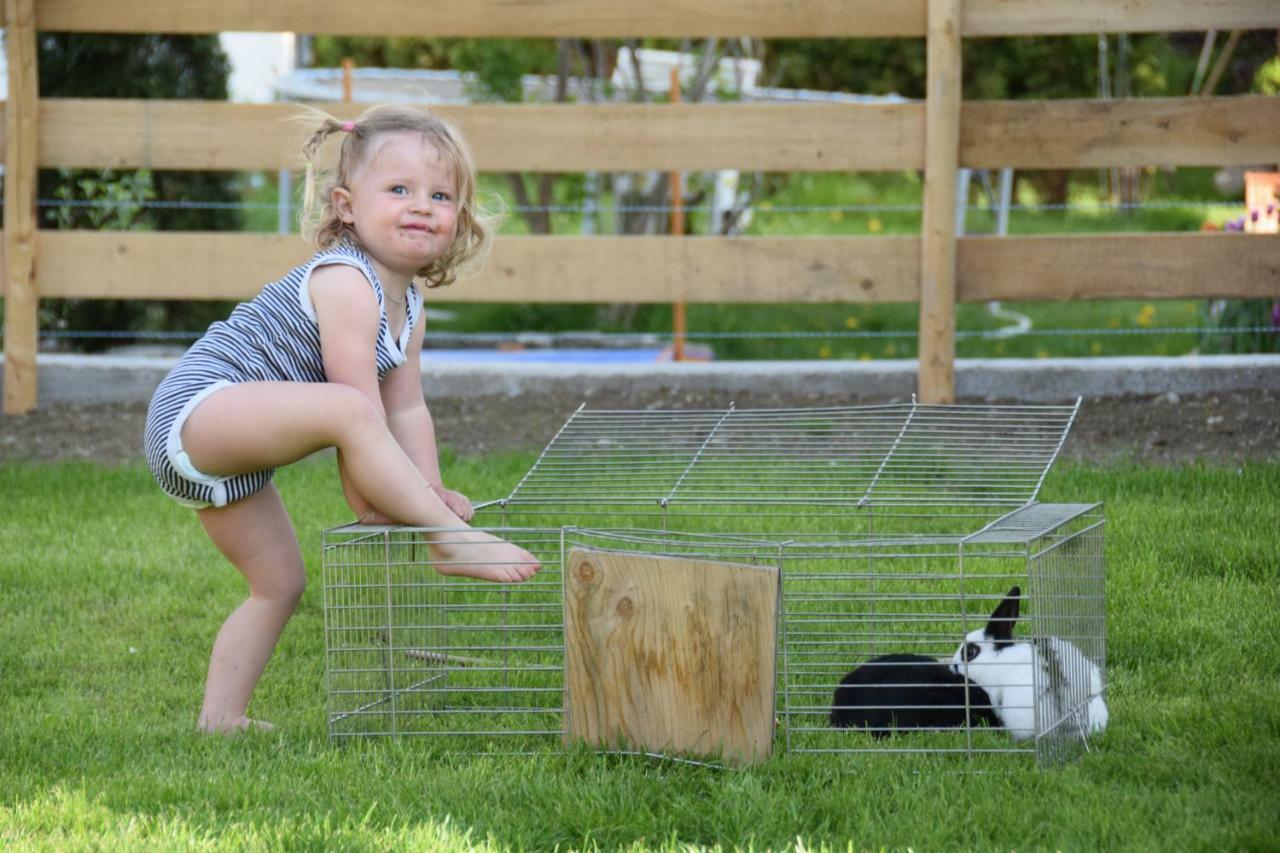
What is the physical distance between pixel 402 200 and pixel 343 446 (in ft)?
1.76

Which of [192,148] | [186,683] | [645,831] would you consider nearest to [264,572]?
[186,683]

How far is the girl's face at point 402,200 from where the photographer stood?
2889mm

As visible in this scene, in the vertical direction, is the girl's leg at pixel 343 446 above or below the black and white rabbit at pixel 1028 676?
above

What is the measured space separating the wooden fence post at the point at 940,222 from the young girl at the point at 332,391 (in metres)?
2.80

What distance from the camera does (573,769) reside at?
2.45 meters

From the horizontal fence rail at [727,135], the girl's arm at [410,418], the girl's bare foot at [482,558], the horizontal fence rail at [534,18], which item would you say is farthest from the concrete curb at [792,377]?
the girl's bare foot at [482,558]

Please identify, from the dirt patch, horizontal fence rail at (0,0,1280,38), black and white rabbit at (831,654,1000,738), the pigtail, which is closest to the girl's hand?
the pigtail

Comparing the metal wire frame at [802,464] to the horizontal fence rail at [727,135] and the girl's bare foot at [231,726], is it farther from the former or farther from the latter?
the horizontal fence rail at [727,135]

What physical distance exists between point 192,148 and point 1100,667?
4.24 metres

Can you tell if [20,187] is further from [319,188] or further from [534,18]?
[319,188]

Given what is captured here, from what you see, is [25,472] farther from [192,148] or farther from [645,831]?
[645,831]

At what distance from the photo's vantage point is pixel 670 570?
2424 mm

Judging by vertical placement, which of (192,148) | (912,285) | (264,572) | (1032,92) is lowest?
(264,572)

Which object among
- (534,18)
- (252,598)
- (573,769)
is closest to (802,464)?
(252,598)
